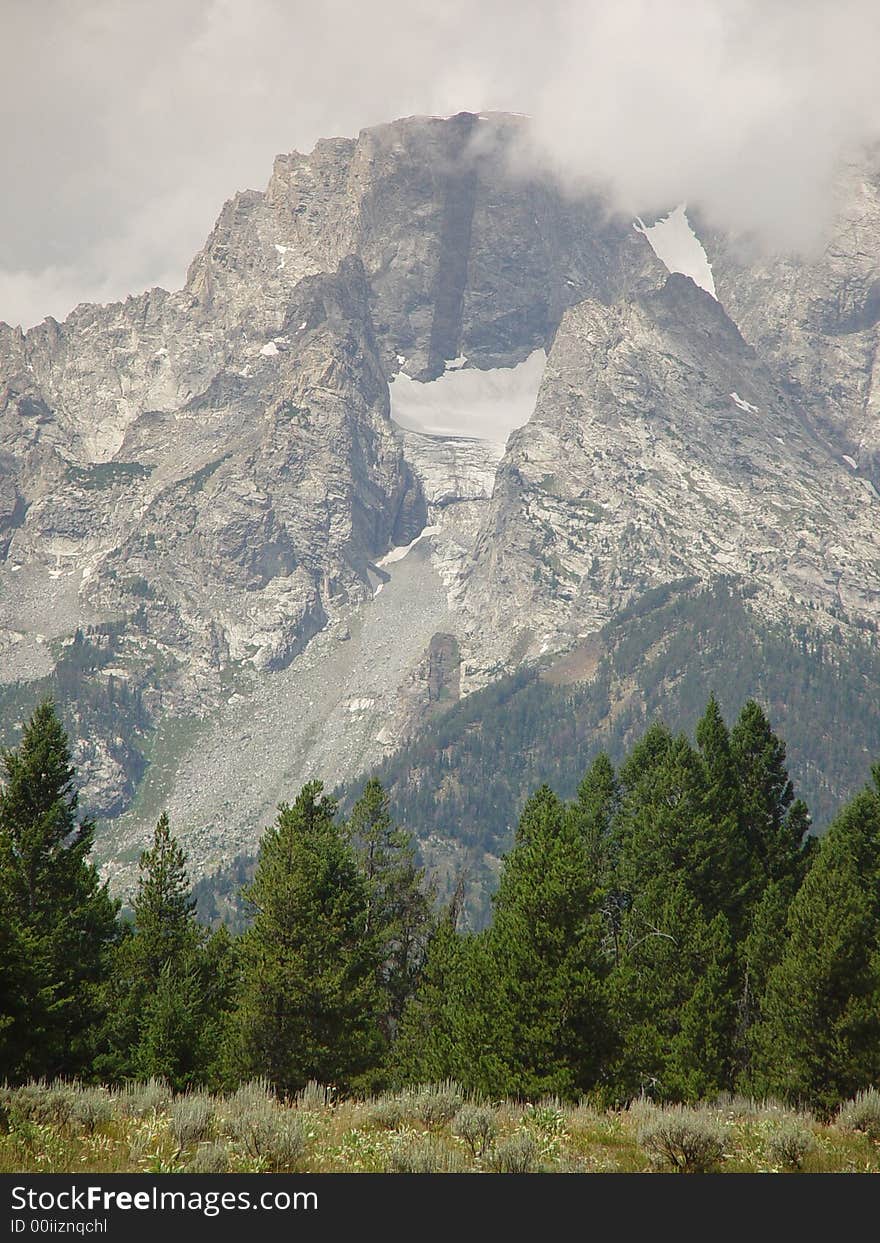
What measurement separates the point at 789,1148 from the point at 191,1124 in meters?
9.29

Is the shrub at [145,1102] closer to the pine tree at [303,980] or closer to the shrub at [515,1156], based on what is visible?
the shrub at [515,1156]

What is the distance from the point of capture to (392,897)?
203ft

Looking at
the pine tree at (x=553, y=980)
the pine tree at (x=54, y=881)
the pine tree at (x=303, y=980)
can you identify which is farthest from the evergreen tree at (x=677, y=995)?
the pine tree at (x=54, y=881)

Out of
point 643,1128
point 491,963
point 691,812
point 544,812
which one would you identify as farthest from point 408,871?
point 643,1128

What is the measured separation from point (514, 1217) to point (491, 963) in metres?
26.4

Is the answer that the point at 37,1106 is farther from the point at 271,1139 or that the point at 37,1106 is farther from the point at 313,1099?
the point at 313,1099

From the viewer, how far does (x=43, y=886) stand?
4419 centimetres

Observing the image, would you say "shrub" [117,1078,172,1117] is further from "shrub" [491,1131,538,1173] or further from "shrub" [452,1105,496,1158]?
"shrub" [491,1131,538,1173]

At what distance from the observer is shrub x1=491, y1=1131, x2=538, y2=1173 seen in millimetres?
→ 14406

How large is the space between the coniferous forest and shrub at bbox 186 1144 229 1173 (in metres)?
12.1

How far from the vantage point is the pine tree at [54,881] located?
134 ft

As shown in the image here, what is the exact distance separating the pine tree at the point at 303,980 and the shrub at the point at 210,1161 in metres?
26.0

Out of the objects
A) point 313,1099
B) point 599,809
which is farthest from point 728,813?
point 313,1099

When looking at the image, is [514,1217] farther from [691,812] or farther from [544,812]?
[691,812]
